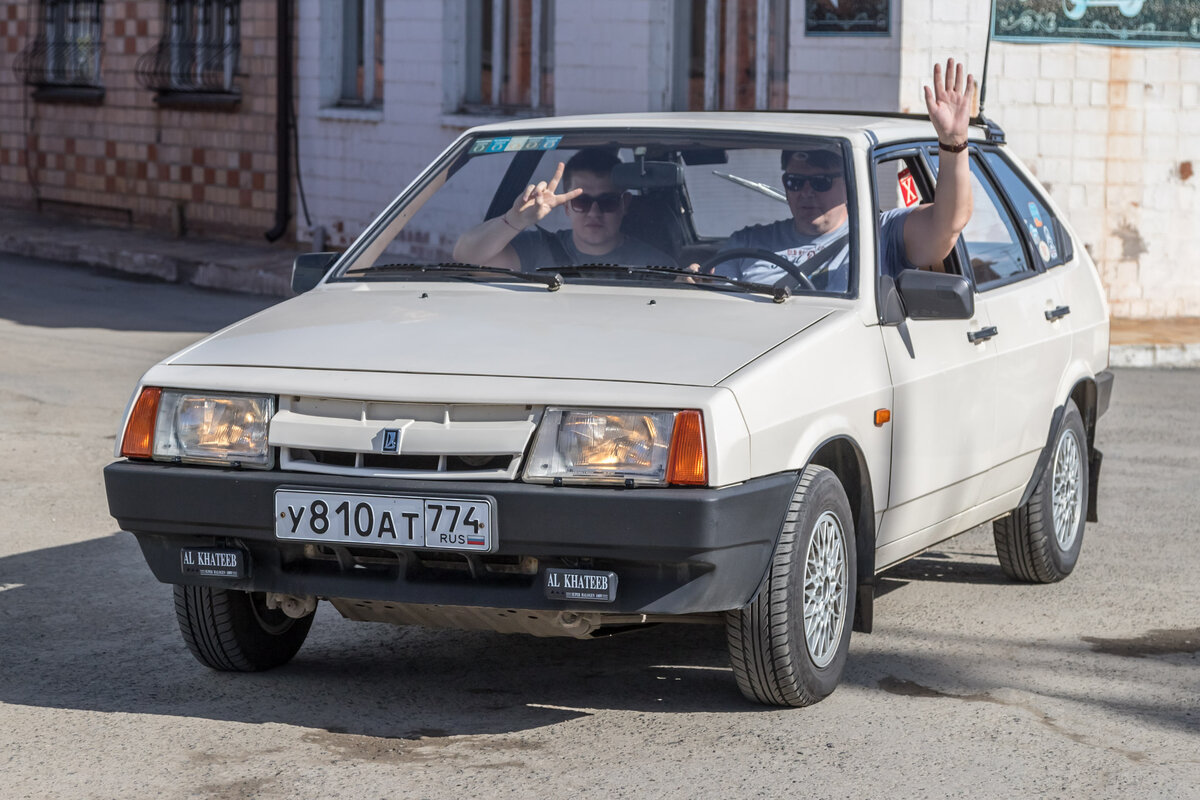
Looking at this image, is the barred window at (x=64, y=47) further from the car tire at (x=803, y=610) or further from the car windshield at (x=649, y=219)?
the car tire at (x=803, y=610)

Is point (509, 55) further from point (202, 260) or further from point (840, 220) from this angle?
point (840, 220)

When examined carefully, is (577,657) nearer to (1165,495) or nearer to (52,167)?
(1165,495)

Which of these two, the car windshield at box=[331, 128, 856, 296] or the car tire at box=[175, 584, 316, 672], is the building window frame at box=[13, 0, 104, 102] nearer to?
the car windshield at box=[331, 128, 856, 296]

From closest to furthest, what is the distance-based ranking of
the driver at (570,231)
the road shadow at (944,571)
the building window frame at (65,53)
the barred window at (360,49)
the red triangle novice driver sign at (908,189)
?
the driver at (570,231) < the red triangle novice driver sign at (908,189) < the road shadow at (944,571) < the barred window at (360,49) < the building window frame at (65,53)

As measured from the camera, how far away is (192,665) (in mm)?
5074

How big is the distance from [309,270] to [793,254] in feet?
4.83

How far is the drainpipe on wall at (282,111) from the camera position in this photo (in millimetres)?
18312

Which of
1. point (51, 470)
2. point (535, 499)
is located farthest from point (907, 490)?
point (51, 470)

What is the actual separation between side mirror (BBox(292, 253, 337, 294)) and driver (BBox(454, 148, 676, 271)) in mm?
425

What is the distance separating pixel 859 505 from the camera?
16.0 ft

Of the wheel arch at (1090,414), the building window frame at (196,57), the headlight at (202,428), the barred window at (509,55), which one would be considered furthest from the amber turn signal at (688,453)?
the building window frame at (196,57)

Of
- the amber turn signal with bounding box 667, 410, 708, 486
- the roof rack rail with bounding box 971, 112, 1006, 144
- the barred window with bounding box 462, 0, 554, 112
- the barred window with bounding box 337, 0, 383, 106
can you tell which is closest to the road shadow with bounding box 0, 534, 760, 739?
the amber turn signal with bounding box 667, 410, 708, 486

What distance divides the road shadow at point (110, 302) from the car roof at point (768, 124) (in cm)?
779

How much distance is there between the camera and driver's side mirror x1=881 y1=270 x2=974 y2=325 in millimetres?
4910
